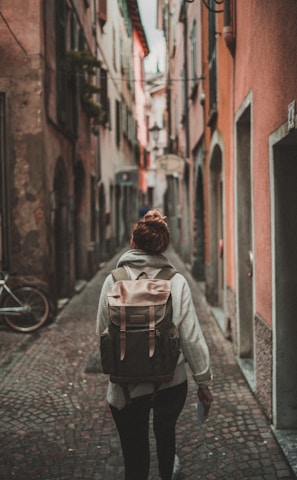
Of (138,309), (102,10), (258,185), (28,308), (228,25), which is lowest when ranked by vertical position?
(28,308)

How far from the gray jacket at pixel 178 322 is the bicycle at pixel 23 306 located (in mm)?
5665

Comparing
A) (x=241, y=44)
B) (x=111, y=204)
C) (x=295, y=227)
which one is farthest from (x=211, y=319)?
(x=111, y=204)

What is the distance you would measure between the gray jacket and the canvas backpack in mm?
86

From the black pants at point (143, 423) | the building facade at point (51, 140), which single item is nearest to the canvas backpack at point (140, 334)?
the black pants at point (143, 423)

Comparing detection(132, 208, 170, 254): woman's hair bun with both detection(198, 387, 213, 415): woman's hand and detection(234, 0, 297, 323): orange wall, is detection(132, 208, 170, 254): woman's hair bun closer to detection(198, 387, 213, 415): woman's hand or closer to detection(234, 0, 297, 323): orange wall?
detection(198, 387, 213, 415): woman's hand

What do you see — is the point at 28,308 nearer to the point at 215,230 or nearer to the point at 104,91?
the point at 215,230

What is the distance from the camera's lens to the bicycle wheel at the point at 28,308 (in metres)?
8.63

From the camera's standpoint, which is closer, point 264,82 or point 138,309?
point 138,309

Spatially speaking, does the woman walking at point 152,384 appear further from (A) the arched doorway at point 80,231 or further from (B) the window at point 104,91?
(B) the window at point 104,91

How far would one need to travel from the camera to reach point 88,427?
4.77 metres

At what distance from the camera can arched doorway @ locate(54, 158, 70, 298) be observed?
1124 cm

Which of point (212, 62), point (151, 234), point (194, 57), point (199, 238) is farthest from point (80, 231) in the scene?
point (151, 234)

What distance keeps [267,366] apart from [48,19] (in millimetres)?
7141

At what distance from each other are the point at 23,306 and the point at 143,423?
5.85m
